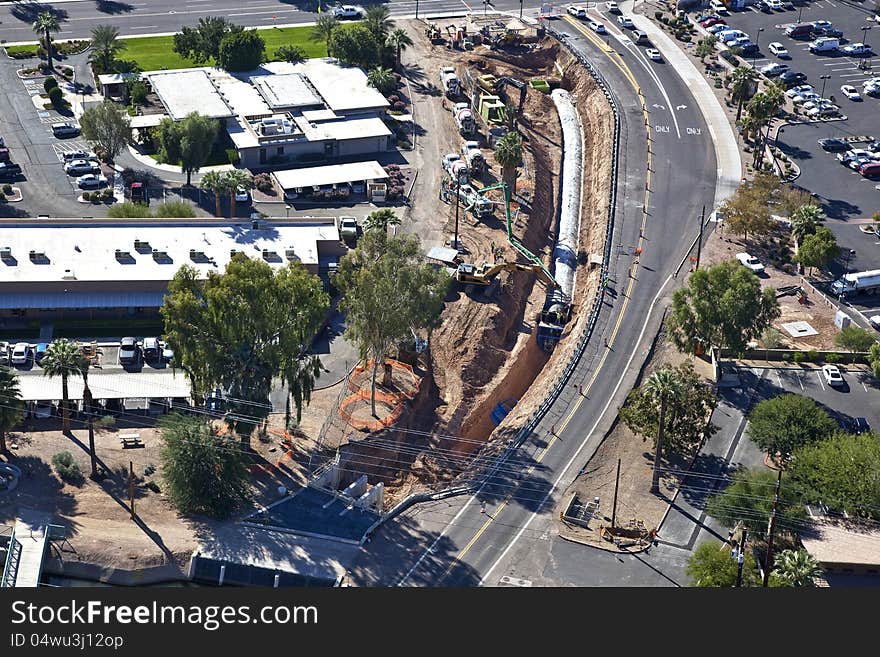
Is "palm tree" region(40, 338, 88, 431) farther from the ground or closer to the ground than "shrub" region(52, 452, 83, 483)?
farther from the ground

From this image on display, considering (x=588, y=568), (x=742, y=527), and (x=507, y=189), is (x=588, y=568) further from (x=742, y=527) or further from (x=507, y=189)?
(x=507, y=189)

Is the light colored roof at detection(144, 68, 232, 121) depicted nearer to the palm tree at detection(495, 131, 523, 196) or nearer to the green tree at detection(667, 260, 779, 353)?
the palm tree at detection(495, 131, 523, 196)

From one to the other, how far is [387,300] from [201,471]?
26.2 meters

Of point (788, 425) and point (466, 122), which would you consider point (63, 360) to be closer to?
point (788, 425)

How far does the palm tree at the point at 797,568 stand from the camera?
348 ft

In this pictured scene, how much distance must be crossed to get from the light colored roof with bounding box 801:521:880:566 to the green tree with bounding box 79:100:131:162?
346 feet

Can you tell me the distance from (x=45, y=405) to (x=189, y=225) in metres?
35.1

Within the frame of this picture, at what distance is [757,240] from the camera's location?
169 meters

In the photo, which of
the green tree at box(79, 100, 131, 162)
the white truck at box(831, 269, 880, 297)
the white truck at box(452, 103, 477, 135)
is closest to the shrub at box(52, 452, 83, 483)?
the green tree at box(79, 100, 131, 162)

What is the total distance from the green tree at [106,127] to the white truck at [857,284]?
94.6 metres

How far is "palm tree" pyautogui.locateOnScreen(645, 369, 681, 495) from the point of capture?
405 ft

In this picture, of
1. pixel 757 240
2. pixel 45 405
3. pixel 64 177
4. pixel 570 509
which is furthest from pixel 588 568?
pixel 64 177

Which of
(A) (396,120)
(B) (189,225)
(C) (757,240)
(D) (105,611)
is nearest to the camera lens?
(D) (105,611)

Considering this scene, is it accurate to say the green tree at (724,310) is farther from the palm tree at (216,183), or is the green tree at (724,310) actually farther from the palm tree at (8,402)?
the palm tree at (8,402)
